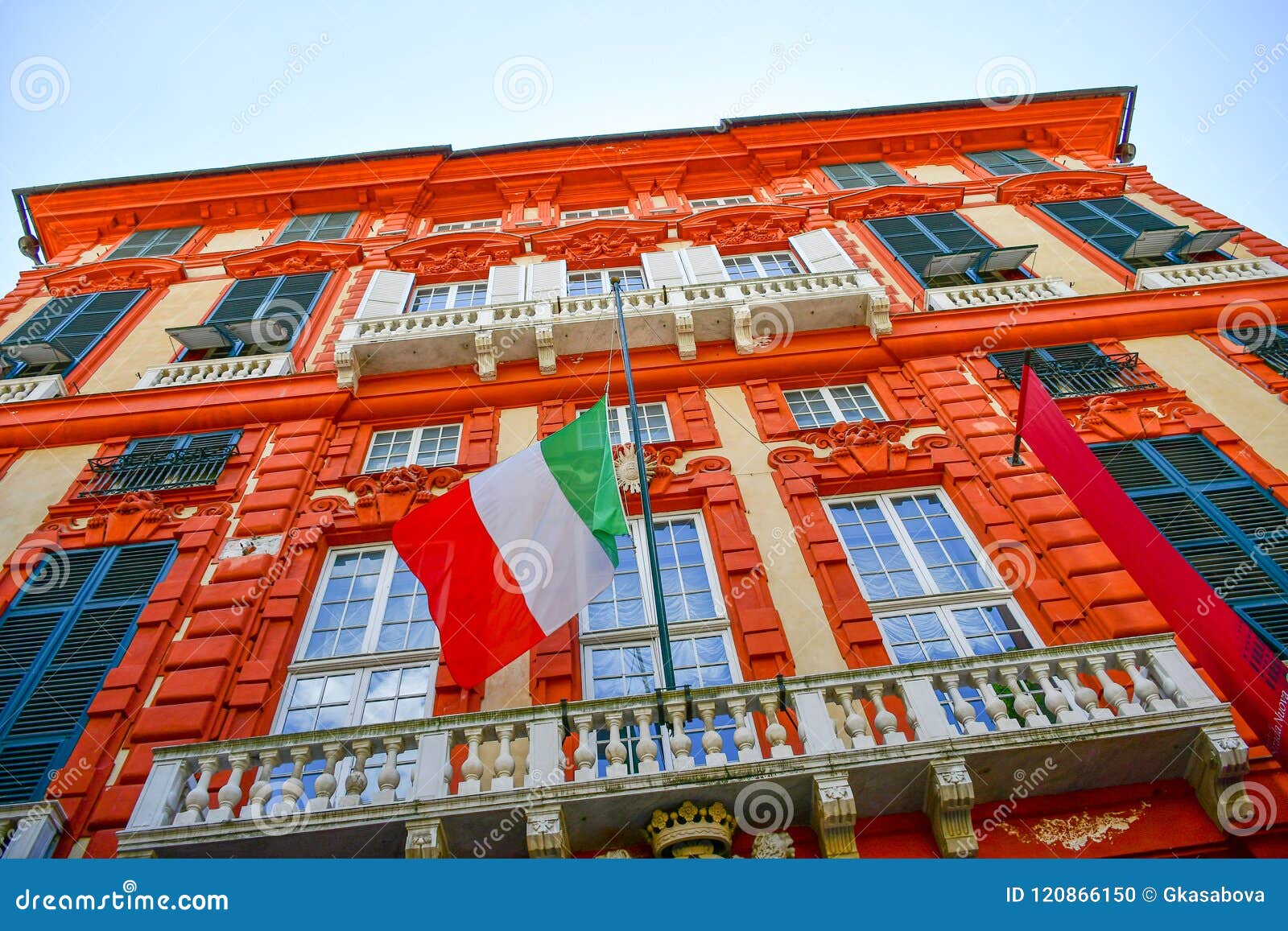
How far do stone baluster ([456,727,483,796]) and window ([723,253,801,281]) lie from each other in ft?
41.8

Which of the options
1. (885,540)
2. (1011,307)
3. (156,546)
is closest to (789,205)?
(1011,307)

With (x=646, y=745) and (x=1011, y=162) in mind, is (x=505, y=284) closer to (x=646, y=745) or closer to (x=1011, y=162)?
(x=646, y=745)

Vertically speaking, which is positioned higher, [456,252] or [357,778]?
[456,252]

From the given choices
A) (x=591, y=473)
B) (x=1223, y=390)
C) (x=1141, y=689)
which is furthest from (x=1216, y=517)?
(x=591, y=473)

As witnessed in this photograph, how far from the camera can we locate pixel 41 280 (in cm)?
2047

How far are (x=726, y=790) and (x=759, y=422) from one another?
7424mm

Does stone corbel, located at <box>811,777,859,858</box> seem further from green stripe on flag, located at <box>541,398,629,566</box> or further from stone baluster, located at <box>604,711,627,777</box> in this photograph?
green stripe on flag, located at <box>541,398,629,566</box>

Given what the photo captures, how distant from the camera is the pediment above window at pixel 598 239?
20.2m

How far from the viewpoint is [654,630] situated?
1116 centimetres

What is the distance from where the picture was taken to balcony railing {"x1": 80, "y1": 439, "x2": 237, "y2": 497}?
13672 mm

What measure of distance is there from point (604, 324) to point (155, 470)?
7.85 metres

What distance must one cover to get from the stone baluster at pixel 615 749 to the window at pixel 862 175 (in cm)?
1735
